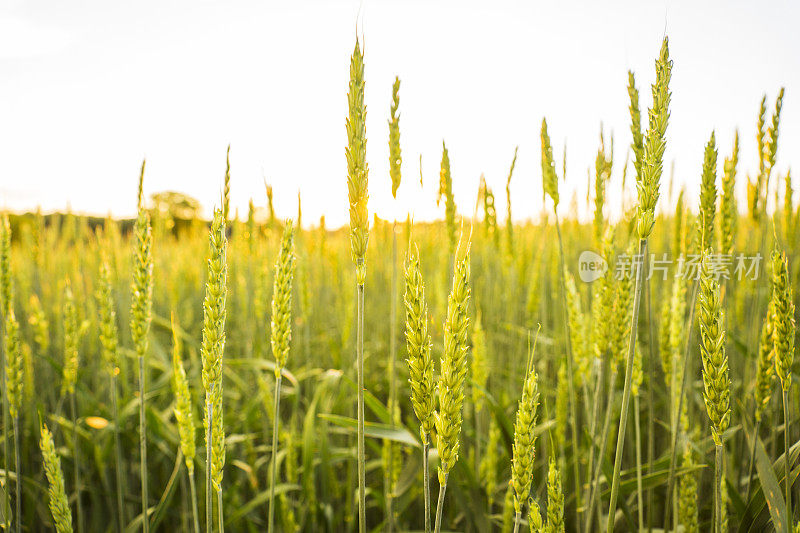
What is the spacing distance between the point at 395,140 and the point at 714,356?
0.86 m

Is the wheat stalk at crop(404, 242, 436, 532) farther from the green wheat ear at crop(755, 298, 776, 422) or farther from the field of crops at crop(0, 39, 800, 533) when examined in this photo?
the green wheat ear at crop(755, 298, 776, 422)

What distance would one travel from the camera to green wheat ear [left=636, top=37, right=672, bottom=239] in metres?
0.74

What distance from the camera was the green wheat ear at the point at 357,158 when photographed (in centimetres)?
67

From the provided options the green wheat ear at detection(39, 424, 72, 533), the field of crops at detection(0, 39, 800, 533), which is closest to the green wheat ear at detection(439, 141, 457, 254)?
the field of crops at detection(0, 39, 800, 533)

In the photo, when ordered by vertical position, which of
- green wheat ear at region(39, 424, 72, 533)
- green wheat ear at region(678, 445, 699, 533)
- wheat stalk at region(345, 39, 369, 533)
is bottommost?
green wheat ear at region(678, 445, 699, 533)

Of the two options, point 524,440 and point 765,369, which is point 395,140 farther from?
point 765,369

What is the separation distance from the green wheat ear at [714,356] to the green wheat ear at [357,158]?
60cm

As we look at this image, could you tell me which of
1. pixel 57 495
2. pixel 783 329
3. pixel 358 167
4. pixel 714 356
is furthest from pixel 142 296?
pixel 783 329

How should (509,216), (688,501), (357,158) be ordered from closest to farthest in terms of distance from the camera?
(357,158) → (688,501) → (509,216)

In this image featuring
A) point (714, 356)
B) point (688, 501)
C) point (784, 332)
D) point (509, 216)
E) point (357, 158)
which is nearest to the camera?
point (357, 158)

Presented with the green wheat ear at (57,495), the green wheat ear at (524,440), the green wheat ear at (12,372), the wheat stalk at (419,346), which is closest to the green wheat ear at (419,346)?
the wheat stalk at (419,346)

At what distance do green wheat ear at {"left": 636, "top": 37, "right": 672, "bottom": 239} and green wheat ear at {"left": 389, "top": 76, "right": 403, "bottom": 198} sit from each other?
61 cm

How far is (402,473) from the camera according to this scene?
1627 millimetres

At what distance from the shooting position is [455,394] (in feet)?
2.32
